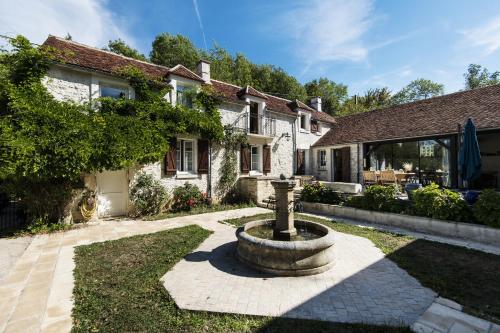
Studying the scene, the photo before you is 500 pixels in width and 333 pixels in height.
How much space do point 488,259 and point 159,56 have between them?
100ft

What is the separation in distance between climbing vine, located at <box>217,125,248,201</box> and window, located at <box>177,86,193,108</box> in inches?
89.7

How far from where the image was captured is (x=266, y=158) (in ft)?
50.0

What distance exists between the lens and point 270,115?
15.9 m

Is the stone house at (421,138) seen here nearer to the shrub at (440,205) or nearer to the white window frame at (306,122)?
the white window frame at (306,122)

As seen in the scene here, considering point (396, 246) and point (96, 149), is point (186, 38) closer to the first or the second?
point (96, 149)

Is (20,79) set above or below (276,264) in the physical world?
above

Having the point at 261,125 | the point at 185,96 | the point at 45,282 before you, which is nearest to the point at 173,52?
the point at 261,125

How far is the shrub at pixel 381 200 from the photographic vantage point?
8727 millimetres

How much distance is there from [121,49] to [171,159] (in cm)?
2016

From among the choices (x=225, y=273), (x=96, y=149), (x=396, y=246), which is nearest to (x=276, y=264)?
(x=225, y=273)

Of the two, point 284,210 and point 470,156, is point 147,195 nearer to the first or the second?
point 284,210

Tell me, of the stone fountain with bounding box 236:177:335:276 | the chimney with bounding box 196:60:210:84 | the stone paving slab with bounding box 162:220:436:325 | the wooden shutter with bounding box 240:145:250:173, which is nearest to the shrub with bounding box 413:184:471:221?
the stone paving slab with bounding box 162:220:436:325

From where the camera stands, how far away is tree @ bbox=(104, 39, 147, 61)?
2480 centimetres

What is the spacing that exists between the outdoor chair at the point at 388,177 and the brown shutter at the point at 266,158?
6.45 meters
